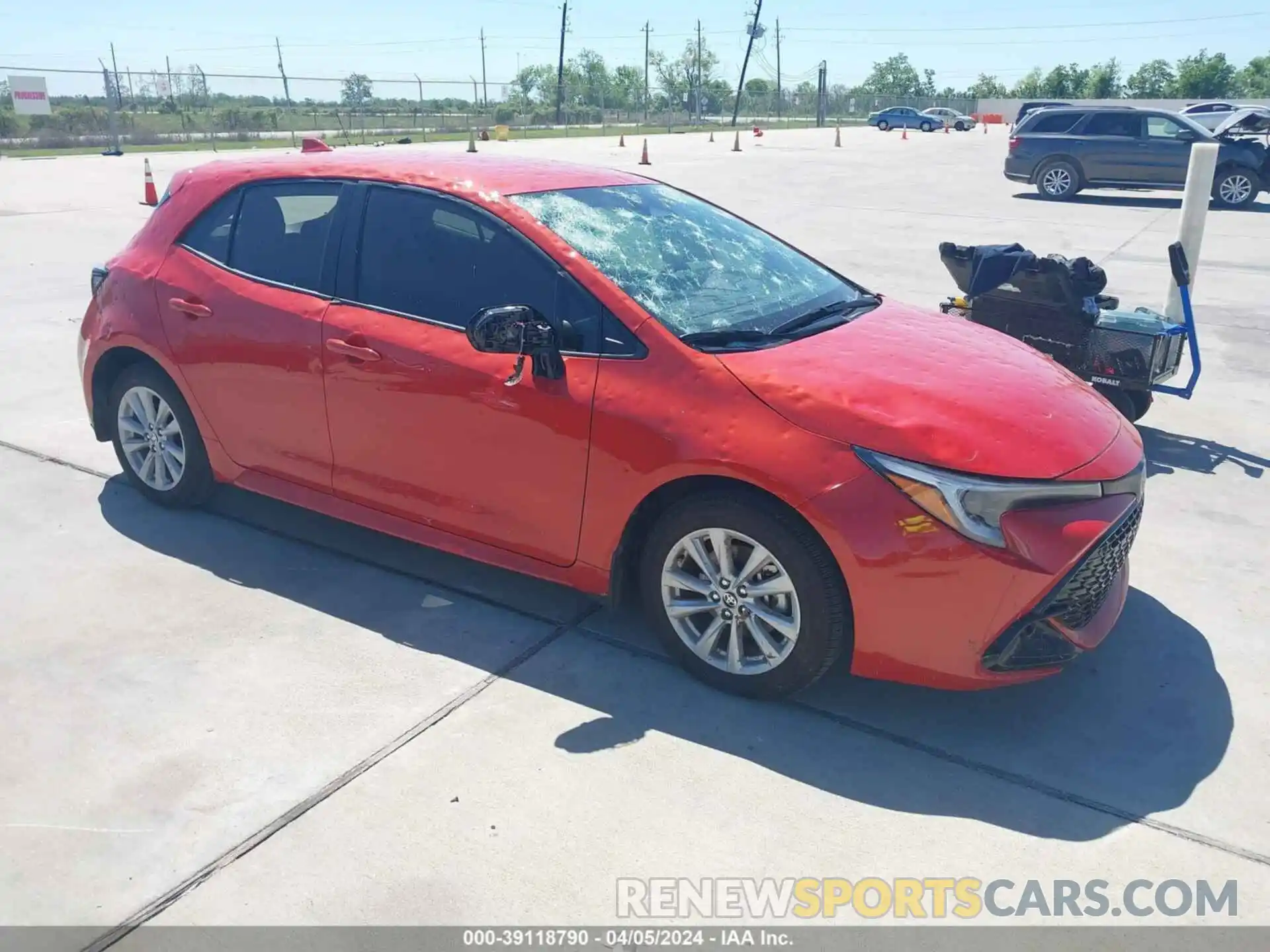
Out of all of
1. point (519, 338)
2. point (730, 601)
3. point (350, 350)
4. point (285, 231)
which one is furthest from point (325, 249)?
point (730, 601)

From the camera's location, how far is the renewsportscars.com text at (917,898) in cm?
270

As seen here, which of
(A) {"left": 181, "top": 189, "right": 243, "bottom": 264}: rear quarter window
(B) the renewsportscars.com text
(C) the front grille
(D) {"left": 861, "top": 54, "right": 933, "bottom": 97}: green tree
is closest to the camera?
(B) the renewsportscars.com text

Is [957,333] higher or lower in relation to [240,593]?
higher

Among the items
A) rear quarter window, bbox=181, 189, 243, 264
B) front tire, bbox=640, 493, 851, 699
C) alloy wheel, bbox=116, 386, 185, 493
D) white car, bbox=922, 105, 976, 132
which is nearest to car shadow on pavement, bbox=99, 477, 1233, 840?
front tire, bbox=640, 493, 851, 699

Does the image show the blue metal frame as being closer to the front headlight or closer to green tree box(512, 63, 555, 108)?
the front headlight

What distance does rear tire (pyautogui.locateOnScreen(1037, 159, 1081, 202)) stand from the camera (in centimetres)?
1981

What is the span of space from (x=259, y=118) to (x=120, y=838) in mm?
47522

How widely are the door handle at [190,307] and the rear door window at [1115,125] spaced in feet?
63.7

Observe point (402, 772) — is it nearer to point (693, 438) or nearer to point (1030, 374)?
point (693, 438)

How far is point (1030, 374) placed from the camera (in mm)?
3832

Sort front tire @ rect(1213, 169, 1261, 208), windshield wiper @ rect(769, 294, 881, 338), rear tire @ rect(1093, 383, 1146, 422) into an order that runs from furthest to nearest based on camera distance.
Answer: front tire @ rect(1213, 169, 1261, 208) < rear tire @ rect(1093, 383, 1146, 422) < windshield wiper @ rect(769, 294, 881, 338)

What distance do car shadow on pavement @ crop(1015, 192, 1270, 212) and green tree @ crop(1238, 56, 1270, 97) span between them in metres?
78.9

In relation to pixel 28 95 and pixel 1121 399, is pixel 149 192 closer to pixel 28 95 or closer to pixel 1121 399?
pixel 1121 399

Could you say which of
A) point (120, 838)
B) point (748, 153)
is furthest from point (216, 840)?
point (748, 153)
